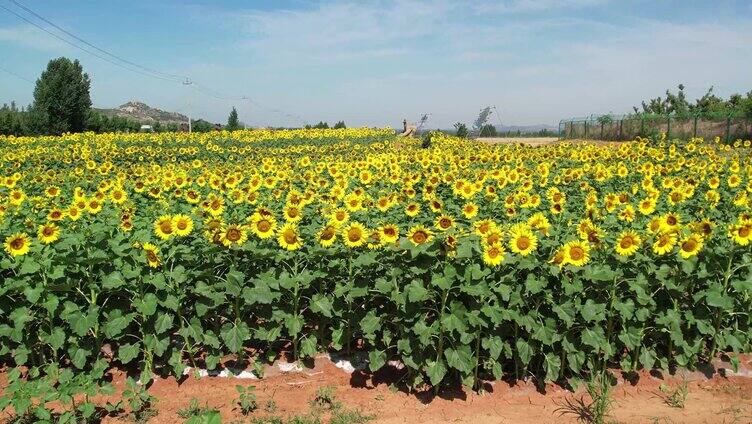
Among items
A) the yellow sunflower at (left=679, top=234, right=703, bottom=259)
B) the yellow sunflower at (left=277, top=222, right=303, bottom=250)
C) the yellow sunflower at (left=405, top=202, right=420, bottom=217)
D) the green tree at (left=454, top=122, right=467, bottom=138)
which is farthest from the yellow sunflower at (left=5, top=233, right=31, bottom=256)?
the green tree at (left=454, top=122, right=467, bottom=138)

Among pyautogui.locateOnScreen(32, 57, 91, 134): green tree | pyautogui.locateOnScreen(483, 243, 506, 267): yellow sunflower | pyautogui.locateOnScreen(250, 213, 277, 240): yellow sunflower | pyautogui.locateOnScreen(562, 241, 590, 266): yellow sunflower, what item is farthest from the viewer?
pyautogui.locateOnScreen(32, 57, 91, 134): green tree

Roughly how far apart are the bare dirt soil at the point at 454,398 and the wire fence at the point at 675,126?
25825mm

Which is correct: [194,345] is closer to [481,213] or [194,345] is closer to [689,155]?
[481,213]

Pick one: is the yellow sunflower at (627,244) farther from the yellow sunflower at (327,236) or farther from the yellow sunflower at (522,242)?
the yellow sunflower at (327,236)

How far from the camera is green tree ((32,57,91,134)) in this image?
57594 millimetres

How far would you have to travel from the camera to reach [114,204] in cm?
628

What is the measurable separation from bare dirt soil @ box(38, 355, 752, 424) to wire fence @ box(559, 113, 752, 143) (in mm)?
25825

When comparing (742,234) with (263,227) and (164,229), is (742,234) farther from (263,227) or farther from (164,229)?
(164,229)

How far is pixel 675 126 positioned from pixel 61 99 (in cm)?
5272

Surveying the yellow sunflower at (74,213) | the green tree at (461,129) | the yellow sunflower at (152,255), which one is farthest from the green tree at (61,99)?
the yellow sunflower at (152,255)

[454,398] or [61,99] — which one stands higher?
[61,99]

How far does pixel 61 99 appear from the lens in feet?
191

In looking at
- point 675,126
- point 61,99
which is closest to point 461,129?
point 675,126

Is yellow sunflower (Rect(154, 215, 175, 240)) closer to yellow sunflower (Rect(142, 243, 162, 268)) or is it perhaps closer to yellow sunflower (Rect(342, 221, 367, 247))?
yellow sunflower (Rect(142, 243, 162, 268))
